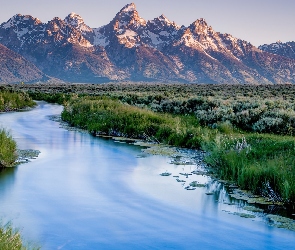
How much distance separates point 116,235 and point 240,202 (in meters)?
4.35

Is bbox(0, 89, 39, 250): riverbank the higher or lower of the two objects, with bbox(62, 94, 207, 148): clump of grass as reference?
lower

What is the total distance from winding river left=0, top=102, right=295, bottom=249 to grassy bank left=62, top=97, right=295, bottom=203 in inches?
38.6

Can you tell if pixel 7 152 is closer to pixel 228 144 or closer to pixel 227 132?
pixel 228 144

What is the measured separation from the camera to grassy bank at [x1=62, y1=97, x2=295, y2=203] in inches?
572

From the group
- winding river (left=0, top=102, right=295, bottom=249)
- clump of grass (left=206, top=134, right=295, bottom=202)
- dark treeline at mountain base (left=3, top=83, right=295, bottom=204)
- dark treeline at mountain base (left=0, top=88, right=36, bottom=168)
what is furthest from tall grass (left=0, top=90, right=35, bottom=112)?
clump of grass (left=206, top=134, right=295, bottom=202)

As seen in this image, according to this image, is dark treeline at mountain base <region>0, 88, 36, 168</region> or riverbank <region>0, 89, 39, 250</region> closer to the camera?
riverbank <region>0, 89, 39, 250</region>

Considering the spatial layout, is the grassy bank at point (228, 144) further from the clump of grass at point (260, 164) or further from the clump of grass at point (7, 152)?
the clump of grass at point (7, 152)

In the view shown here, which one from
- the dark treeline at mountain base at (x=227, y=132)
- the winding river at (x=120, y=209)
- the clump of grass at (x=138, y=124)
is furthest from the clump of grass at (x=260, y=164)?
the clump of grass at (x=138, y=124)

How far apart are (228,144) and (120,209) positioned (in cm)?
716

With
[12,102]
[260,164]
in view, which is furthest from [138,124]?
[12,102]

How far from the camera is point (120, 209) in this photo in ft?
43.3

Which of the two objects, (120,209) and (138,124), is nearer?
(120,209)

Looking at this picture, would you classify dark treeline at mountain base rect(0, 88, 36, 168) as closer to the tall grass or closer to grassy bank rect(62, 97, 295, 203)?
the tall grass

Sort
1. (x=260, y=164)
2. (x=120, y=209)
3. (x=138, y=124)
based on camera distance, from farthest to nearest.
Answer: (x=138, y=124) → (x=260, y=164) → (x=120, y=209)
